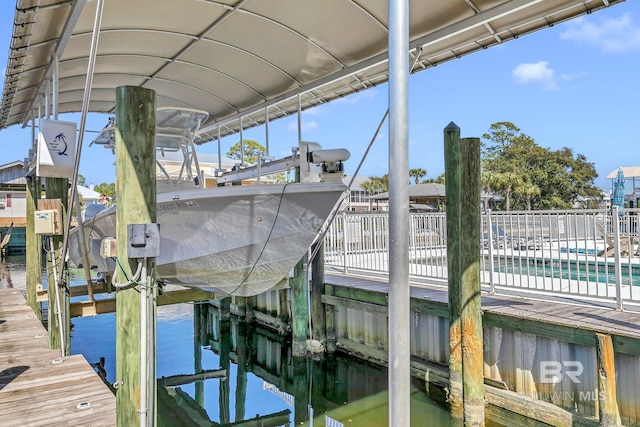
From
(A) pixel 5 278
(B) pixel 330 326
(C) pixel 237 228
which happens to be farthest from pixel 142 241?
(A) pixel 5 278

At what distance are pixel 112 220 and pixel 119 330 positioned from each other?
9.00 feet

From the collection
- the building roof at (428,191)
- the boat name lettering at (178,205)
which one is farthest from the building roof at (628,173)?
the boat name lettering at (178,205)

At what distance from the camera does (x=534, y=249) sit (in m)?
6.07

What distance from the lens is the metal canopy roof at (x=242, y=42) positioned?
15.2 ft

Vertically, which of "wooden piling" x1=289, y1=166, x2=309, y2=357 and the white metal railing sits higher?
the white metal railing

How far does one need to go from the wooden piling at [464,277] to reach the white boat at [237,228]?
4.58 ft

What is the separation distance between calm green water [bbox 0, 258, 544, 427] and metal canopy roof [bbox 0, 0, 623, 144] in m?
4.28

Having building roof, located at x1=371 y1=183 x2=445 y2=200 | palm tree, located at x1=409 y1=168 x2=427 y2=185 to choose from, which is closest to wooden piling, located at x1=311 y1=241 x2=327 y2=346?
building roof, located at x1=371 y1=183 x2=445 y2=200

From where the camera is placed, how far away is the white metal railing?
5.61 m

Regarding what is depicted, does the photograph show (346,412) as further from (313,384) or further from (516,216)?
(516,216)

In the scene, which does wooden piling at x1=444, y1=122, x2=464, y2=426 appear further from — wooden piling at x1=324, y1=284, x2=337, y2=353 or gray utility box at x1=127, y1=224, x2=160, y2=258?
gray utility box at x1=127, y1=224, x2=160, y2=258

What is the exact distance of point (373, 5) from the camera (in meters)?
4.77

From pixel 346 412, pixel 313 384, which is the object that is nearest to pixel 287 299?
pixel 313 384

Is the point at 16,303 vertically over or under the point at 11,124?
under
